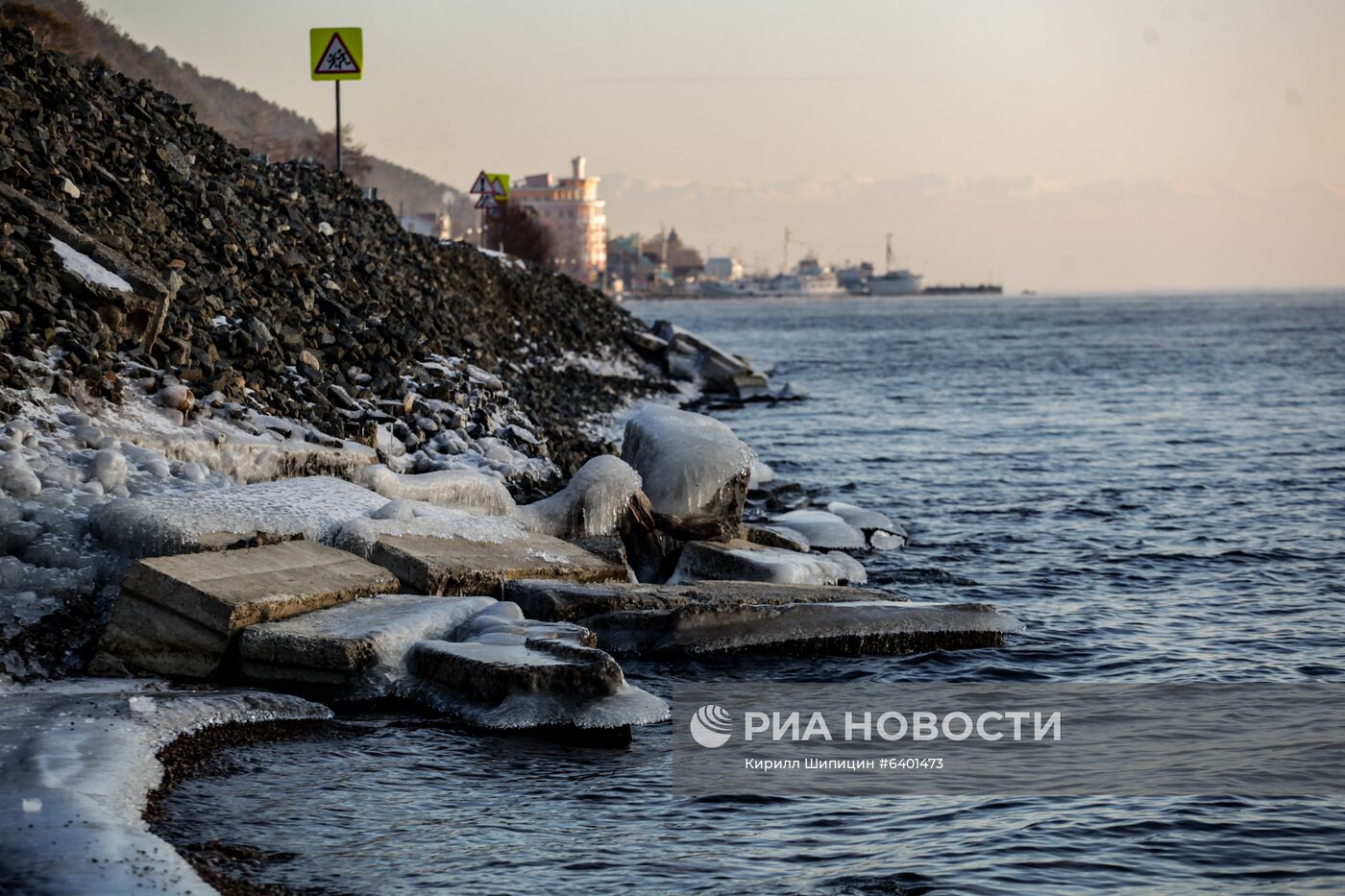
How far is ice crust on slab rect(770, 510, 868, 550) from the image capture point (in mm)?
14719

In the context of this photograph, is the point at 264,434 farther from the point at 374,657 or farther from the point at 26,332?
the point at 374,657

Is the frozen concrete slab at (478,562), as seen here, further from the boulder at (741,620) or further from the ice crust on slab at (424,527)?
the boulder at (741,620)

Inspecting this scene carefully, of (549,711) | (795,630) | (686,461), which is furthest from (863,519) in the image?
(549,711)

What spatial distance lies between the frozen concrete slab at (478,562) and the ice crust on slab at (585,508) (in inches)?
25.1

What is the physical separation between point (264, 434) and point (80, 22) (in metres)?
79.5

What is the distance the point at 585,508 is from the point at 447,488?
3.95ft

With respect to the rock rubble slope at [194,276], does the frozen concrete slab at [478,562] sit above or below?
below

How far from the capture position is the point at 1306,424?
Answer: 29.7 metres

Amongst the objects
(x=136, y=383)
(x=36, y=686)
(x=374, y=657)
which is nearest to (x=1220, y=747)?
(x=374, y=657)

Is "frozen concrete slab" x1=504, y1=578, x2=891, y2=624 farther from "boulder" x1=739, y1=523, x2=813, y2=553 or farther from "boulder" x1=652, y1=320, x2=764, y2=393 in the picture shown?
"boulder" x1=652, y1=320, x2=764, y2=393

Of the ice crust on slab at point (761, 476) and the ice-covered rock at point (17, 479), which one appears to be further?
the ice crust on slab at point (761, 476)

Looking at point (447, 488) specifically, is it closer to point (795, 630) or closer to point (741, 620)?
point (741, 620)

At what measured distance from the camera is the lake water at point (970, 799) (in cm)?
608

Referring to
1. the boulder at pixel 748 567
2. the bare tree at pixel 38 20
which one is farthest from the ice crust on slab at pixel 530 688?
the bare tree at pixel 38 20
